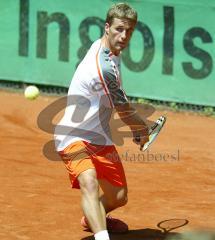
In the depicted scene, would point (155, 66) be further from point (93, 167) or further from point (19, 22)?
point (93, 167)

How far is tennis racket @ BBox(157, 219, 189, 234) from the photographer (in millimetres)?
5978

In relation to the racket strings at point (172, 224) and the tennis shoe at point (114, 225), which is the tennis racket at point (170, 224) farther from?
the tennis shoe at point (114, 225)

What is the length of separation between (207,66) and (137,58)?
116 centimetres

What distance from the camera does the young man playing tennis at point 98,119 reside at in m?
5.02

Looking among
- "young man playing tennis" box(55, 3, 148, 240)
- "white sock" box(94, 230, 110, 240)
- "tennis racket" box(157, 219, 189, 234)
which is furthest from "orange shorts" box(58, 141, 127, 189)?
"tennis racket" box(157, 219, 189, 234)

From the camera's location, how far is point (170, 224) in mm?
6086

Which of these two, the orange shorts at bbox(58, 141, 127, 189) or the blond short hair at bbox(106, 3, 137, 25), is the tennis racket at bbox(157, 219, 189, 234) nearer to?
the orange shorts at bbox(58, 141, 127, 189)

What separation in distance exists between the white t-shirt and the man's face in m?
0.08

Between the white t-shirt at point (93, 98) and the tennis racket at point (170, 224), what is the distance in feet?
3.60

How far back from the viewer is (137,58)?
36.4ft

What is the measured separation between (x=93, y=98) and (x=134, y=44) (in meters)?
5.99

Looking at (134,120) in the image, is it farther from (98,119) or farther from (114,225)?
(114,225)

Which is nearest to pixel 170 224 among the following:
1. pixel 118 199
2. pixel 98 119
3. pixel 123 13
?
pixel 118 199

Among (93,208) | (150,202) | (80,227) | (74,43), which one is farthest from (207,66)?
(93,208)
